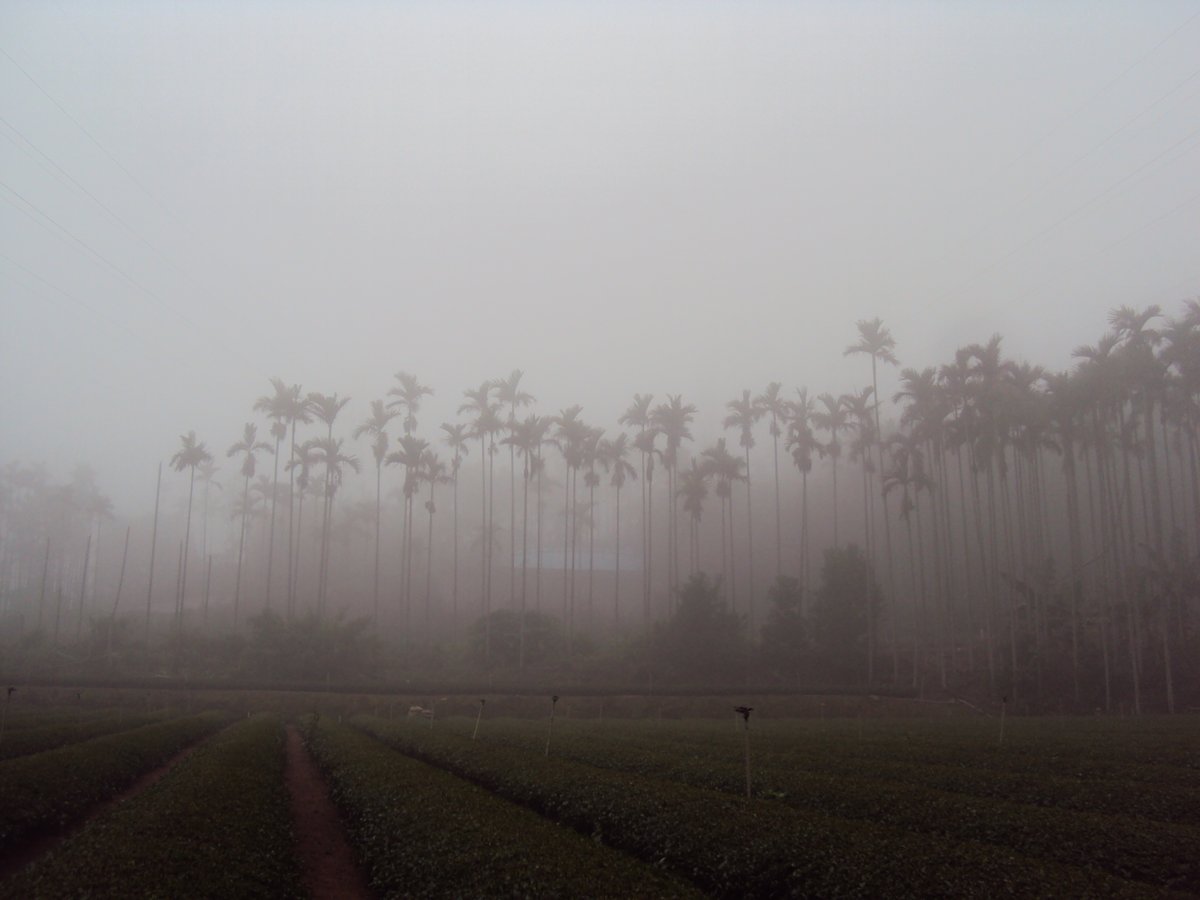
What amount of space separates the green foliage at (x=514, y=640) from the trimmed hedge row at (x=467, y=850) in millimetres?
47845

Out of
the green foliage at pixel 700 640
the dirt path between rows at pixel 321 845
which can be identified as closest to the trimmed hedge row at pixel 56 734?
the dirt path between rows at pixel 321 845

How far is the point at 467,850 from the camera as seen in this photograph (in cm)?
1379

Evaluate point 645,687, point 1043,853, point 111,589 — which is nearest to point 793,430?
point 645,687

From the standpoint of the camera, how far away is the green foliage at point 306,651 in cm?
6206

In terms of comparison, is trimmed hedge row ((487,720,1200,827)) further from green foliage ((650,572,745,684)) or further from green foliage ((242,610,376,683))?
green foliage ((242,610,376,683))

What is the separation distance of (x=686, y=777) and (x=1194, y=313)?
170 feet

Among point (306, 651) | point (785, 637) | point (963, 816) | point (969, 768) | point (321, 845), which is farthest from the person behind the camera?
point (785, 637)

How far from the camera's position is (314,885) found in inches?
584

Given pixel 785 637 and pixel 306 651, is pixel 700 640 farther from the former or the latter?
pixel 306 651

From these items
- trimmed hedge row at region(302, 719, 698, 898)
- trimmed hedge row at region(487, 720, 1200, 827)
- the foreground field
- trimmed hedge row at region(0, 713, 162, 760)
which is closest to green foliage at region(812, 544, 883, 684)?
trimmed hedge row at region(487, 720, 1200, 827)

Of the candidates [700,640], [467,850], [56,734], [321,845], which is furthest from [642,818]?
[700,640]

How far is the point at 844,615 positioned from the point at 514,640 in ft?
97.0

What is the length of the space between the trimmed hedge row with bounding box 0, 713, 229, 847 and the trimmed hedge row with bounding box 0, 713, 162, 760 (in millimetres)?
2168

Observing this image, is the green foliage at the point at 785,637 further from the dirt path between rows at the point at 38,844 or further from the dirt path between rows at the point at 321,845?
the dirt path between rows at the point at 38,844
